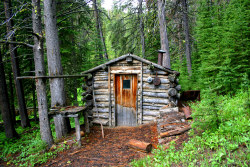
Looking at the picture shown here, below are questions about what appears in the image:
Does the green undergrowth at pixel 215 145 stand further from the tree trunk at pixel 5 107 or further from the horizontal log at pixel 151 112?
the tree trunk at pixel 5 107

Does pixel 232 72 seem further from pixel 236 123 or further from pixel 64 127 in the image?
pixel 64 127

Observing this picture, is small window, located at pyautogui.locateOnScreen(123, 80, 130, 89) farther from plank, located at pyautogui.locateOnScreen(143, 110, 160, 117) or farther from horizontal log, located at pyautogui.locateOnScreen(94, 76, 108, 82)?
plank, located at pyautogui.locateOnScreen(143, 110, 160, 117)

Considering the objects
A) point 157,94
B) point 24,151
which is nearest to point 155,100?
point 157,94

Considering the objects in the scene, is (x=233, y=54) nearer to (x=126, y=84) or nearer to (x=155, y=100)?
(x=155, y=100)

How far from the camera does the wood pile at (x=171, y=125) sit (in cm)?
496

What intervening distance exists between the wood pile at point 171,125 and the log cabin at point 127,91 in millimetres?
1174

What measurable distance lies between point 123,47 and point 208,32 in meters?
6.20

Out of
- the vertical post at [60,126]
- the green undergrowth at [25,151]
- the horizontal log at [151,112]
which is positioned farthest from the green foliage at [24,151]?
the horizontal log at [151,112]

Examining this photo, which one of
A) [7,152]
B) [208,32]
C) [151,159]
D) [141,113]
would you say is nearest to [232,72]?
[208,32]

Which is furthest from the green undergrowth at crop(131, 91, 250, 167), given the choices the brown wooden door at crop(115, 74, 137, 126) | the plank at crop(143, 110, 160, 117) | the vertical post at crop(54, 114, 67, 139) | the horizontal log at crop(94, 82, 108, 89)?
the horizontal log at crop(94, 82, 108, 89)

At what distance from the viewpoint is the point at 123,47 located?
12422mm

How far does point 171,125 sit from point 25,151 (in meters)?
6.75

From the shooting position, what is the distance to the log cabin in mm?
7625

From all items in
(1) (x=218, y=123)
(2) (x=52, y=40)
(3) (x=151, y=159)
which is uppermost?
(2) (x=52, y=40)
